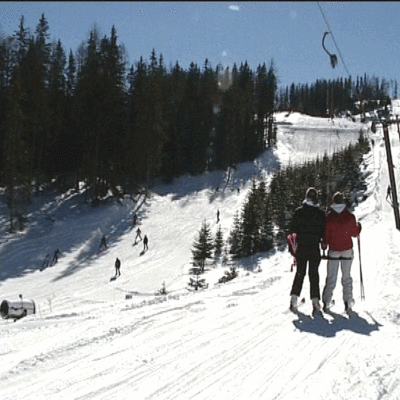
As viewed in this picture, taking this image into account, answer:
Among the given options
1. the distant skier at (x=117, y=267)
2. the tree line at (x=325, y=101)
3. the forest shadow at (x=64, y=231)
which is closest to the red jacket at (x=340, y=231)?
the distant skier at (x=117, y=267)

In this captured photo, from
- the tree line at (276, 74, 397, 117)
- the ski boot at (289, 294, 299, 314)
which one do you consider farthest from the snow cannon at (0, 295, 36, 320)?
the tree line at (276, 74, 397, 117)

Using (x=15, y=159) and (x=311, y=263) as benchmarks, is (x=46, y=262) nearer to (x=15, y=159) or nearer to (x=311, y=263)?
(x=15, y=159)

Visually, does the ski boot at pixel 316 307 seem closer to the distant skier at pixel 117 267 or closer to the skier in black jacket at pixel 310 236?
the skier in black jacket at pixel 310 236

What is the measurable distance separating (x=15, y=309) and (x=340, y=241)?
1197cm

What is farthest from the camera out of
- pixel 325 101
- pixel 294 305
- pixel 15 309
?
pixel 325 101

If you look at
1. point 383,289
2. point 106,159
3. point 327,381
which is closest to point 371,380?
point 327,381

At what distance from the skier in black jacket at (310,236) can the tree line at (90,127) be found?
3366 centimetres

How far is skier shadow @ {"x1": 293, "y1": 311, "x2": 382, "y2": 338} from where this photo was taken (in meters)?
5.54

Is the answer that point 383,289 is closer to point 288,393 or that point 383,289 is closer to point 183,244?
point 288,393

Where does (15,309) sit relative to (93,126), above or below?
below

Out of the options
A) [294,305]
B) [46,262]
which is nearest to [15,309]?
[294,305]

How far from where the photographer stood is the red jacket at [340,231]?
641cm

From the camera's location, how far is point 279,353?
4672 mm

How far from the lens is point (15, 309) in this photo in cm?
1404
